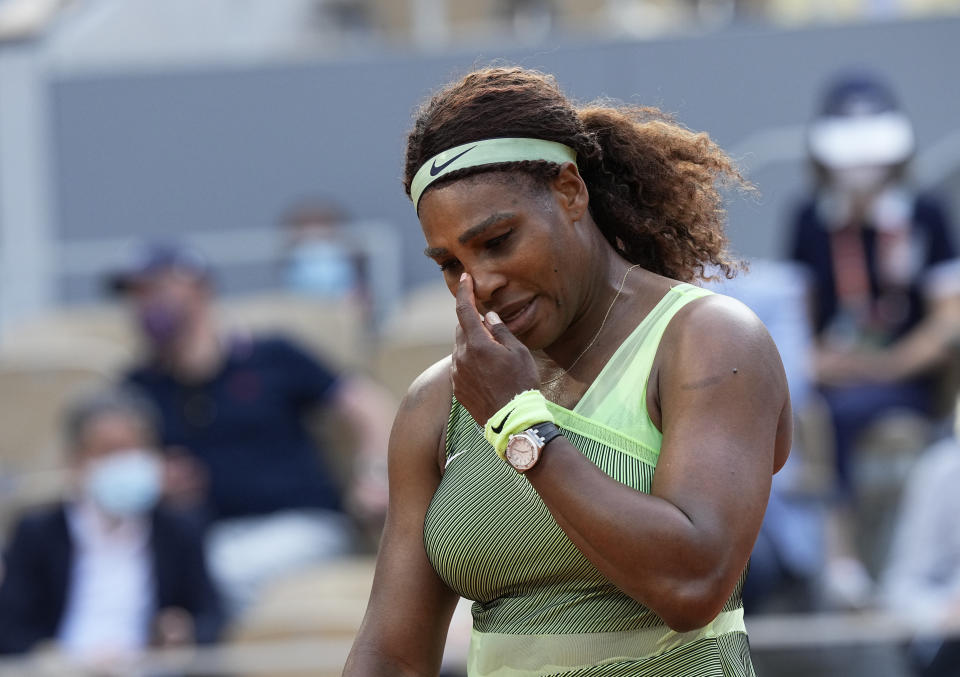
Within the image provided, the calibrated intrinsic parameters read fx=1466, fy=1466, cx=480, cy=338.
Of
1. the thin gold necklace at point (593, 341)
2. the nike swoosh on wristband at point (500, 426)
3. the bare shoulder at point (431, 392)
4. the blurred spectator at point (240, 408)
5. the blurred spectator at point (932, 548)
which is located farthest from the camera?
the blurred spectator at point (240, 408)

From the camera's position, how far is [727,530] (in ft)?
5.89

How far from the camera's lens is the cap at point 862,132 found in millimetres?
5707

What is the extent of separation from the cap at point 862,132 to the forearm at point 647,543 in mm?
4199

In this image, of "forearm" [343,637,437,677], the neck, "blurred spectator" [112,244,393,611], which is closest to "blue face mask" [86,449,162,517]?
"blurred spectator" [112,244,393,611]

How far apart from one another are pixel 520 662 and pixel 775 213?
18.2ft

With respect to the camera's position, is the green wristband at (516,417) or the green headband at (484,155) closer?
the green wristband at (516,417)

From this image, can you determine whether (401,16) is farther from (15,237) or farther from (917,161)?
(917,161)

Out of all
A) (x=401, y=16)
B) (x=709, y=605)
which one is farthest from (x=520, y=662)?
(x=401, y=16)

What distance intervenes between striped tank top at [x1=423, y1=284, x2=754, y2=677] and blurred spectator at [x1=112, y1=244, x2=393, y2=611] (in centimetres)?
363

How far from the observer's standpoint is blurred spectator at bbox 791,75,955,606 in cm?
568

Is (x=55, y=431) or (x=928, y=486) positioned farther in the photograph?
(x=55, y=431)

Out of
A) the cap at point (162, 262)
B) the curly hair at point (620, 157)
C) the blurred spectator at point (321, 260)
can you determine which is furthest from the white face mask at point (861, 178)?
the curly hair at point (620, 157)

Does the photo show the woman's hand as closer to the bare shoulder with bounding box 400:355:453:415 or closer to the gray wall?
the bare shoulder with bounding box 400:355:453:415

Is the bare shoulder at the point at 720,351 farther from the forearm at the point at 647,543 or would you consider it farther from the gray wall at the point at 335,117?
the gray wall at the point at 335,117
